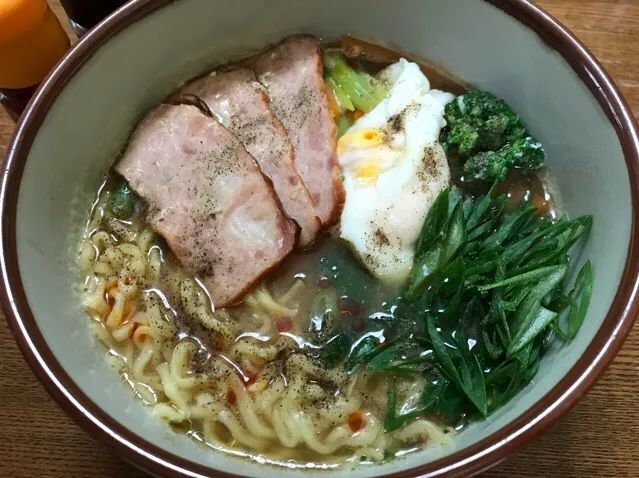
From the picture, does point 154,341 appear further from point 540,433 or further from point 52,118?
point 540,433

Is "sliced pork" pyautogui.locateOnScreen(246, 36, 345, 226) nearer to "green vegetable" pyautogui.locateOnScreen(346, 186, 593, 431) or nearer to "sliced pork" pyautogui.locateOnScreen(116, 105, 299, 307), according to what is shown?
"sliced pork" pyautogui.locateOnScreen(116, 105, 299, 307)

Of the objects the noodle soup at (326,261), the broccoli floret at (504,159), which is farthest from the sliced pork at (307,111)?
the broccoli floret at (504,159)

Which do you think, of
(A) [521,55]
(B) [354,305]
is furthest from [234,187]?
(A) [521,55]

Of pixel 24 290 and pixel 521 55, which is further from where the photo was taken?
pixel 521 55

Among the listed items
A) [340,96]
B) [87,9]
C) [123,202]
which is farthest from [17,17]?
[340,96]

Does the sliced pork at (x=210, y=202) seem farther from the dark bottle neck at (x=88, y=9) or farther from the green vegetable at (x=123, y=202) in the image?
the dark bottle neck at (x=88, y=9)

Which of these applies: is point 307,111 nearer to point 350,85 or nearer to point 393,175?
point 350,85
